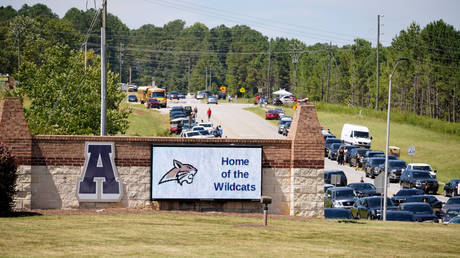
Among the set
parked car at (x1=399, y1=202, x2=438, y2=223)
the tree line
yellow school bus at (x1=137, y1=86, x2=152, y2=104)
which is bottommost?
parked car at (x1=399, y1=202, x2=438, y2=223)

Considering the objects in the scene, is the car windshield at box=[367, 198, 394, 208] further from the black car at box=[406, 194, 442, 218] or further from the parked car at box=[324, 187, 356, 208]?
the black car at box=[406, 194, 442, 218]

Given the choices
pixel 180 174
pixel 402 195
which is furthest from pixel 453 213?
pixel 180 174

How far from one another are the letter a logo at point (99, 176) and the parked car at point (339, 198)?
1587cm

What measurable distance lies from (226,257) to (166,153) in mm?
8538

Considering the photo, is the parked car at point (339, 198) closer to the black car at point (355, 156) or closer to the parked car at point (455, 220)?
the parked car at point (455, 220)

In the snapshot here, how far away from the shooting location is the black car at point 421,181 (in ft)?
145

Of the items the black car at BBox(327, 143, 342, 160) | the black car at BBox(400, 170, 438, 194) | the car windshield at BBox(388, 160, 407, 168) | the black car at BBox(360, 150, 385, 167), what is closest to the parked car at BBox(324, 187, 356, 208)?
Answer: the black car at BBox(400, 170, 438, 194)

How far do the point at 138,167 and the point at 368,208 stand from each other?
14541mm

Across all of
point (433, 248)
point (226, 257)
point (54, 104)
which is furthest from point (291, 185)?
point (54, 104)

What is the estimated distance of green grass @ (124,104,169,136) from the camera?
6706cm

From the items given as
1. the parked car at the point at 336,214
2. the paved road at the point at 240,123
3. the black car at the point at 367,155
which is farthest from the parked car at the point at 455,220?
the paved road at the point at 240,123

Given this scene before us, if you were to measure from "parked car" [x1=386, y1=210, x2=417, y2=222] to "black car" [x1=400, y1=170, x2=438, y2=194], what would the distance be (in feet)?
52.3

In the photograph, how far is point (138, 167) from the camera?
21688 millimetres

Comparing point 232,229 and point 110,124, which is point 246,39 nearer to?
point 110,124
